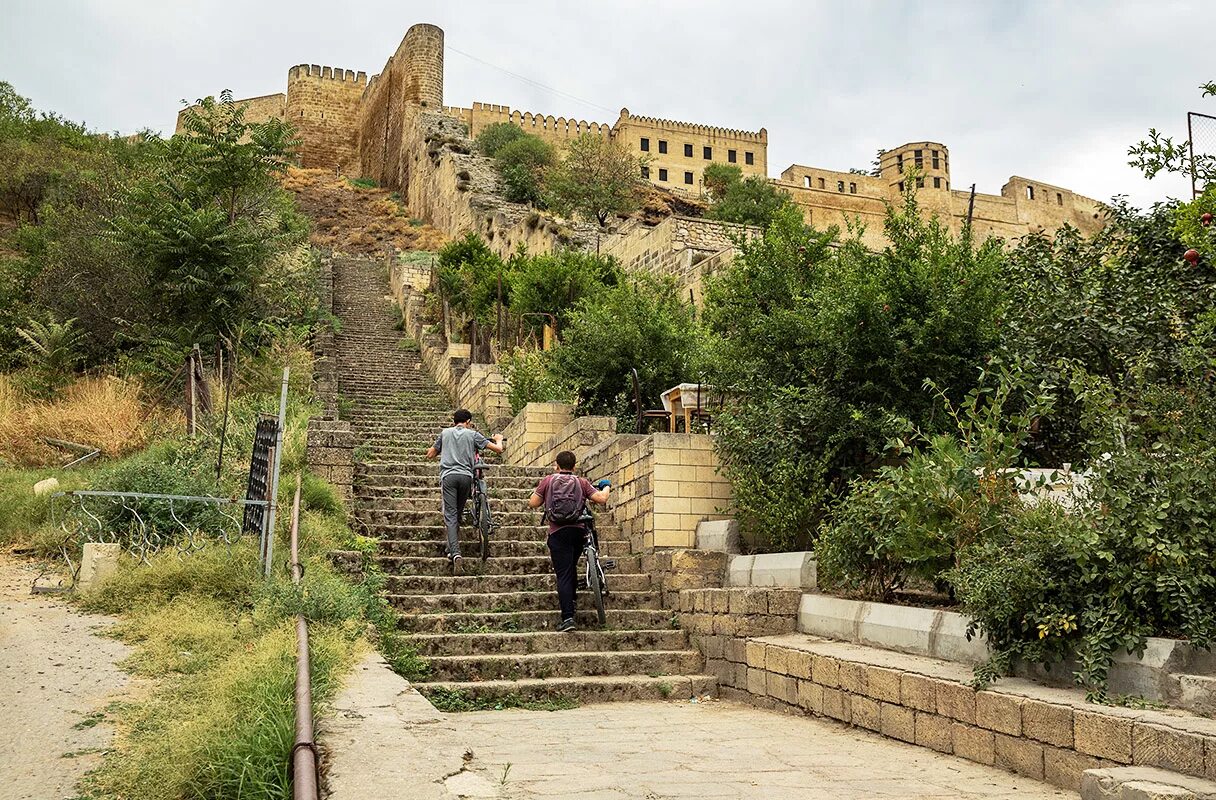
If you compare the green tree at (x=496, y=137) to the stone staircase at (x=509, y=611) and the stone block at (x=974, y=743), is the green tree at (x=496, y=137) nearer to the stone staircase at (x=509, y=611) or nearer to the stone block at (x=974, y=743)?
the stone staircase at (x=509, y=611)

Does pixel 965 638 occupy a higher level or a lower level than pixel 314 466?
lower

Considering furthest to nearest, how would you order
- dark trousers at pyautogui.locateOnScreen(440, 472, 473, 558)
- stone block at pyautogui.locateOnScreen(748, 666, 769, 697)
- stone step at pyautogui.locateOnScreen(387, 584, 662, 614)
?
1. dark trousers at pyautogui.locateOnScreen(440, 472, 473, 558)
2. stone step at pyautogui.locateOnScreen(387, 584, 662, 614)
3. stone block at pyautogui.locateOnScreen(748, 666, 769, 697)

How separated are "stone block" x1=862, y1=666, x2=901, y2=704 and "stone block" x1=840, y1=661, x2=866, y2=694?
0.04m

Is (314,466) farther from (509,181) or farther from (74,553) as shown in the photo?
(509,181)

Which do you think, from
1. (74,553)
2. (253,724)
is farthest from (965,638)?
(74,553)

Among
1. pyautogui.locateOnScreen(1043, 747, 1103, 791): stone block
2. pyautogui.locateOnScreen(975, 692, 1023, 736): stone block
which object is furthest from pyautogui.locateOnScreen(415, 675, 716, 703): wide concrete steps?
pyautogui.locateOnScreen(1043, 747, 1103, 791): stone block

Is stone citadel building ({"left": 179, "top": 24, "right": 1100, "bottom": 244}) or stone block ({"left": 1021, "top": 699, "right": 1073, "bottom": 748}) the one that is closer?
stone block ({"left": 1021, "top": 699, "right": 1073, "bottom": 748})

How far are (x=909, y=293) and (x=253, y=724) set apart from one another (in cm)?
671

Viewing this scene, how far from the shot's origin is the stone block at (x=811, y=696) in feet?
21.7

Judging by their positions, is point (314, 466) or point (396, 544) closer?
point (396, 544)

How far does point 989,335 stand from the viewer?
28.5ft

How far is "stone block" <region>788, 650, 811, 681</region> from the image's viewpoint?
6.72m

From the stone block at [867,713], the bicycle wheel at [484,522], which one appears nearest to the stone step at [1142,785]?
the stone block at [867,713]

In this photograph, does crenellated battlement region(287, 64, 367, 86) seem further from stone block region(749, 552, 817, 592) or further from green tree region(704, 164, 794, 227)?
stone block region(749, 552, 817, 592)
